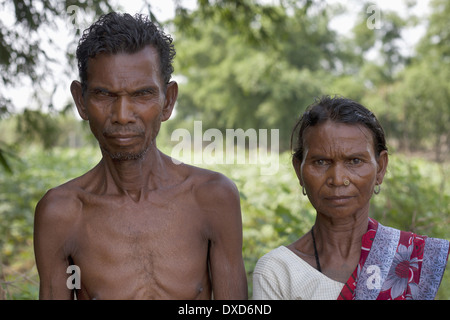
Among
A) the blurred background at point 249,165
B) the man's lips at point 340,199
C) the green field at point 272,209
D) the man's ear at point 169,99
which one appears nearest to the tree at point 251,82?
the blurred background at point 249,165

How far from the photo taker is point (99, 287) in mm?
2016

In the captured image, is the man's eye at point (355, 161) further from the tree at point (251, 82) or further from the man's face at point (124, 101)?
the tree at point (251, 82)

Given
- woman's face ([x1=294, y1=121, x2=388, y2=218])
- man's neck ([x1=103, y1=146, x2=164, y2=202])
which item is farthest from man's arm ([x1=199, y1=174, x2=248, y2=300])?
woman's face ([x1=294, y1=121, x2=388, y2=218])

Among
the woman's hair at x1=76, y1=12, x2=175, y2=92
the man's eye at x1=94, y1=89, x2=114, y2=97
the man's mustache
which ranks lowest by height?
the man's mustache

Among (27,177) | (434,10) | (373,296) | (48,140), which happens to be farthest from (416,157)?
(434,10)

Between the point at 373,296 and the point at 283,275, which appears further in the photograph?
the point at 283,275

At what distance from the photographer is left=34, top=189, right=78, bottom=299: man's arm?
1999mm

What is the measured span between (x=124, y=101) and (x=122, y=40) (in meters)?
0.25

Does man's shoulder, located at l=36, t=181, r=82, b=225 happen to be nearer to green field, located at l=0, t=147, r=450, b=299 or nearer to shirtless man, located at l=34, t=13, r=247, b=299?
shirtless man, located at l=34, t=13, r=247, b=299

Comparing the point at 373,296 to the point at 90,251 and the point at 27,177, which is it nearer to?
the point at 90,251

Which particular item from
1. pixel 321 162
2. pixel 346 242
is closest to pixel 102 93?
pixel 321 162

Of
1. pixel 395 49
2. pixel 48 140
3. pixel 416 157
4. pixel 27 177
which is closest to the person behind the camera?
pixel 48 140

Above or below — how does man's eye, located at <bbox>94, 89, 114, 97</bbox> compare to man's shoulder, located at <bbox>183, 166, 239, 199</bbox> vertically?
above
